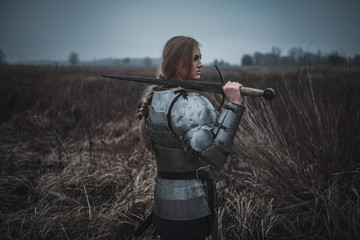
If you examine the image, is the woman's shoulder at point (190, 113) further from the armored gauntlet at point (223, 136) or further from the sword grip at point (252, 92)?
the sword grip at point (252, 92)

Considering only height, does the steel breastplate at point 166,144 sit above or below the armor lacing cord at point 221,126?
below

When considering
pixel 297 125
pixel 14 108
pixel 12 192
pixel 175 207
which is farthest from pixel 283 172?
pixel 14 108

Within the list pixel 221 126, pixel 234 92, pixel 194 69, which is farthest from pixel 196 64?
pixel 221 126

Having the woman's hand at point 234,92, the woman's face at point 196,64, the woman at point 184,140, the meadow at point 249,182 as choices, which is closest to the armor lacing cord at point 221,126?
the woman at point 184,140

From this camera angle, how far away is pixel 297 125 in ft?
9.37

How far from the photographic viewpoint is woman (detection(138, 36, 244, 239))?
3.51 feet

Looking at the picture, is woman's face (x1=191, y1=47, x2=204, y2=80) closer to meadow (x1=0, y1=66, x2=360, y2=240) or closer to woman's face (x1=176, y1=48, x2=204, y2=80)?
woman's face (x1=176, y1=48, x2=204, y2=80)

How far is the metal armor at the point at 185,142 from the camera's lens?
106 cm

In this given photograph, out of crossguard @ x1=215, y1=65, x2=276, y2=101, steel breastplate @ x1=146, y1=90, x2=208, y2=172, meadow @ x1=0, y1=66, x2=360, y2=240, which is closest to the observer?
crossguard @ x1=215, y1=65, x2=276, y2=101

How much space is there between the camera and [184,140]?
1087mm

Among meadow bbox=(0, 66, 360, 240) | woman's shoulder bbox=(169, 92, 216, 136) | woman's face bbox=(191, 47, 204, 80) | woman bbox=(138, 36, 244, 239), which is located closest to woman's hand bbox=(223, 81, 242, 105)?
woman bbox=(138, 36, 244, 239)

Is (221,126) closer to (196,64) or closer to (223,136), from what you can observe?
(223,136)

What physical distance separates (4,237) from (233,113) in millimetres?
2235

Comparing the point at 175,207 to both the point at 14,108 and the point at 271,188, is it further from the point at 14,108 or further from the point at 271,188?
the point at 14,108
